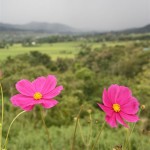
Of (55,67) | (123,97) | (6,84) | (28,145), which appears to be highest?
(123,97)

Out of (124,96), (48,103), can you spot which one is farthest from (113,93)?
(48,103)

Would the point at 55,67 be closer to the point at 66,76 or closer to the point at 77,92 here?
the point at 66,76

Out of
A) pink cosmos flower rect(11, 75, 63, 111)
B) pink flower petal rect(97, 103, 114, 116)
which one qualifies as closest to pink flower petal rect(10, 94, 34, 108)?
pink cosmos flower rect(11, 75, 63, 111)

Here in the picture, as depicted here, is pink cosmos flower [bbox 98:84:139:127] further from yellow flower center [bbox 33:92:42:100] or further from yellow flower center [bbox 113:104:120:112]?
yellow flower center [bbox 33:92:42:100]

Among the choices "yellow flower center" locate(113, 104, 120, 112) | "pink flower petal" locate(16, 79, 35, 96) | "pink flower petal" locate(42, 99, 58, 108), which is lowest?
"yellow flower center" locate(113, 104, 120, 112)

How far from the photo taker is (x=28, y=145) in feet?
10.6

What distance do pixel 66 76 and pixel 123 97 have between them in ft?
59.6

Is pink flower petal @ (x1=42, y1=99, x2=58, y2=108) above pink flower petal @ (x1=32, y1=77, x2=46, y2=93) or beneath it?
beneath

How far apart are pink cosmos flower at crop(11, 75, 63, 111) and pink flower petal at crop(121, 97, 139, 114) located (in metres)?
0.11

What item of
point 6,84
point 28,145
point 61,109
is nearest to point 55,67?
point 6,84

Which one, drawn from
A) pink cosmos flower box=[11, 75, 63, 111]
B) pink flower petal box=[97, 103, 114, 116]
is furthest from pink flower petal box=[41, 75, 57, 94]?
pink flower petal box=[97, 103, 114, 116]

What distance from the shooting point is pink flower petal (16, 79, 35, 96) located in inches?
21.4

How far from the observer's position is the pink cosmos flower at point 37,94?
49cm

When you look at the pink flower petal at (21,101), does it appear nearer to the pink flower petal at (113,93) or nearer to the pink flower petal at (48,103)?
the pink flower petal at (48,103)
